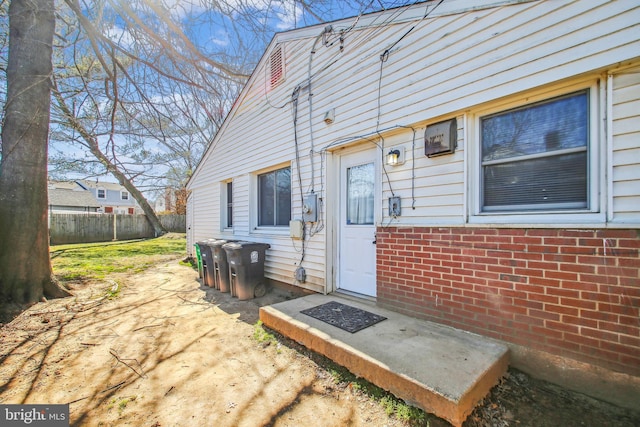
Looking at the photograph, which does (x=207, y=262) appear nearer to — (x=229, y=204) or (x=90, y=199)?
(x=229, y=204)

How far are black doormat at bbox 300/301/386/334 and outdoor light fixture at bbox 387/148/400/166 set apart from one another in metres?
1.97

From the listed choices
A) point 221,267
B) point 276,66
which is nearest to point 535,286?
point 221,267

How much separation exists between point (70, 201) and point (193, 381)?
35.9 m

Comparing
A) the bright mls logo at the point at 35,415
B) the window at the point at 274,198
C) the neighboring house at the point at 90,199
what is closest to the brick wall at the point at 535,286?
the window at the point at 274,198

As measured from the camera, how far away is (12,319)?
12.7 feet

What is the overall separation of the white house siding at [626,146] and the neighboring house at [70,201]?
35340 mm

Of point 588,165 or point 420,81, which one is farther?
point 420,81

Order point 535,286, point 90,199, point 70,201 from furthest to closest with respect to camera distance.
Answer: point 90,199 → point 70,201 → point 535,286

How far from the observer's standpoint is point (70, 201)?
2817 centimetres

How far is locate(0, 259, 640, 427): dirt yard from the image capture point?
2061 millimetres

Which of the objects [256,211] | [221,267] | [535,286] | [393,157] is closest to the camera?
[535,286]

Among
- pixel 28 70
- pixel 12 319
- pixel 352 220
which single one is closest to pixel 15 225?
pixel 12 319

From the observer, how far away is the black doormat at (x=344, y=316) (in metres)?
3.08

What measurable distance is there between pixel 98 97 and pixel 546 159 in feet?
26.7
